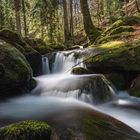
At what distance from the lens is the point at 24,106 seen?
979 centimetres

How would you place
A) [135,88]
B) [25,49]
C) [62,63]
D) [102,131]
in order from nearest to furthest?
[102,131]
[135,88]
[25,49]
[62,63]

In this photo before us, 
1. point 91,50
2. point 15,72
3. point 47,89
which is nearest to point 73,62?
point 91,50

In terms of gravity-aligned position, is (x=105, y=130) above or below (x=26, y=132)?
below

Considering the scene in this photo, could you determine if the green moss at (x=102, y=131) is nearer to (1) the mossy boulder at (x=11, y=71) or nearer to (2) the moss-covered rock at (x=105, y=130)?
(2) the moss-covered rock at (x=105, y=130)

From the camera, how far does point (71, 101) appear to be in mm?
10344

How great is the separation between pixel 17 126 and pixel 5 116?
284 centimetres

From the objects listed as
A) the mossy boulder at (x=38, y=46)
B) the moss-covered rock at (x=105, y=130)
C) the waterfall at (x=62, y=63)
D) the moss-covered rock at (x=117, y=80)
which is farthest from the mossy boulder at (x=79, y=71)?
the moss-covered rock at (x=105, y=130)

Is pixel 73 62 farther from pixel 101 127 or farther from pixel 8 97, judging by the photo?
pixel 101 127

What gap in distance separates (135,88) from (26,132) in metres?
7.48

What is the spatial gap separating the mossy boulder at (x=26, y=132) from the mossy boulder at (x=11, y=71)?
15.8ft

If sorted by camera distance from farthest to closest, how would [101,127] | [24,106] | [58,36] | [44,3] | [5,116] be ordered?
[58,36], [44,3], [24,106], [5,116], [101,127]

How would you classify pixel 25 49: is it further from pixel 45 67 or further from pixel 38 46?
pixel 38 46

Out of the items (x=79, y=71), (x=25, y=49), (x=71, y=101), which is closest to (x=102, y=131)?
(x=71, y=101)

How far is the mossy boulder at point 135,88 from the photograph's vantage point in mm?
12031
